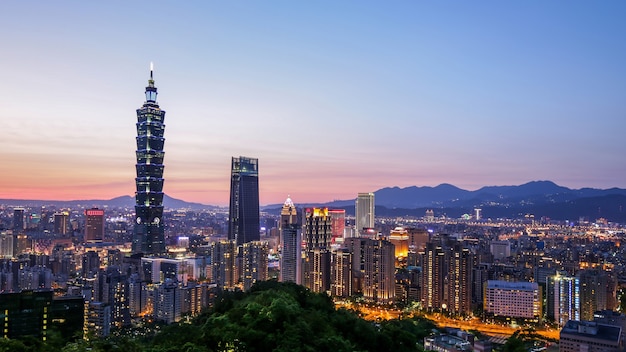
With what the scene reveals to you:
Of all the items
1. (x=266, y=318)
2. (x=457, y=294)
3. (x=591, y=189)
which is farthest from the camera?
(x=591, y=189)

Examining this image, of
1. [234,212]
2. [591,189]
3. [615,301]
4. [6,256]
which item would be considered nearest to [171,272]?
[234,212]

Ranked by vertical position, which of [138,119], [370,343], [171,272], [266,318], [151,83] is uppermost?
[151,83]

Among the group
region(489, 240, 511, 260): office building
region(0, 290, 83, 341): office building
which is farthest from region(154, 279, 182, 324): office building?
region(489, 240, 511, 260): office building

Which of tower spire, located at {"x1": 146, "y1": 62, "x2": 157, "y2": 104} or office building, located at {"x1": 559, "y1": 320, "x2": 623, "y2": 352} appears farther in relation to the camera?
tower spire, located at {"x1": 146, "y1": 62, "x2": 157, "y2": 104}

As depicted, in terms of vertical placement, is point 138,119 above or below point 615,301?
above

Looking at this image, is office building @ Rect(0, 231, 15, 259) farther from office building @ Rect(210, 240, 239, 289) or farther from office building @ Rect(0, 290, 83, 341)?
office building @ Rect(0, 290, 83, 341)

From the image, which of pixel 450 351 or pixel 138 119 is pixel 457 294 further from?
pixel 138 119
